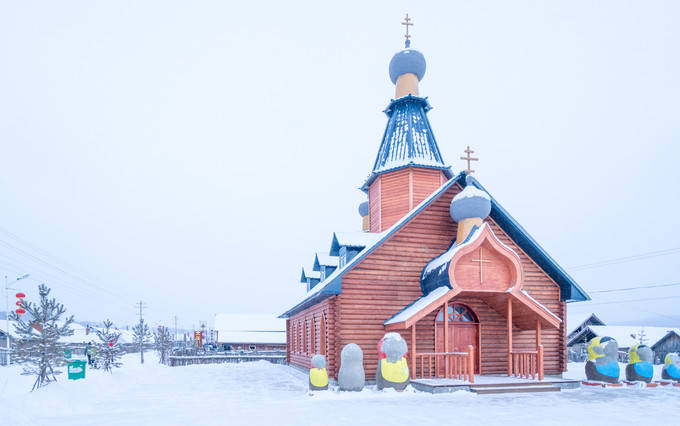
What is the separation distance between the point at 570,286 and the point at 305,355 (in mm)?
11715

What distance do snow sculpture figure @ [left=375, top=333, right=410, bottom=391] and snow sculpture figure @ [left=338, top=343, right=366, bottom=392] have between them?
0.62 metres

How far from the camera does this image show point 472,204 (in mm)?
15844

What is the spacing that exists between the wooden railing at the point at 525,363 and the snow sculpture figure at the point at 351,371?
527 centimetres

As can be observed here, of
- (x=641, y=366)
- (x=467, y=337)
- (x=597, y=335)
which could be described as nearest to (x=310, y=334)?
(x=467, y=337)

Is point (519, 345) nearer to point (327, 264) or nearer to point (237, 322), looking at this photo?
point (327, 264)

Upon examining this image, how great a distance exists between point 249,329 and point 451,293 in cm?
4298

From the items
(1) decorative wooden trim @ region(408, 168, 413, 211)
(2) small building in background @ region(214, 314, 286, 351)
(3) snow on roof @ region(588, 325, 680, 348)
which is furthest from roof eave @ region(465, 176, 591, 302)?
(2) small building in background @ region(214, 314, 286, 351)

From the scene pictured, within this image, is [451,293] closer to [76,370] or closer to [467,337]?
[467,337]

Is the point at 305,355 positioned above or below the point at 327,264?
below

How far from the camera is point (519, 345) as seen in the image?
17438 millimetres

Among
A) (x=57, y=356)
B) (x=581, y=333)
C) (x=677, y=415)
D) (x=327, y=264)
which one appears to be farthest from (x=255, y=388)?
(x=581, y=333)

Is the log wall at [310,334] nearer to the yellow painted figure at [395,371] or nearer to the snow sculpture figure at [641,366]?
the yellow painted figure at [395,371]

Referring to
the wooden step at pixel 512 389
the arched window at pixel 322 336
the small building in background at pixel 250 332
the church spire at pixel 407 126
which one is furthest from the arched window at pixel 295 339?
the small building in background at pixel 250 332

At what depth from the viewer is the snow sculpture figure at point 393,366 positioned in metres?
13.8
